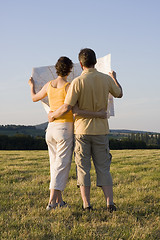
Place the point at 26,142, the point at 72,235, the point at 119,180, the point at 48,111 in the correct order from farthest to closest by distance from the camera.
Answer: the point at 26,142 < the point at 119,180 < the point at 48,111 < the point at 72,235

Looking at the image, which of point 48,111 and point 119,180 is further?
point 119,180

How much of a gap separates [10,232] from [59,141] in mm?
1814

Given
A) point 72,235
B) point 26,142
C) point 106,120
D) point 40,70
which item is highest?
point 40,70

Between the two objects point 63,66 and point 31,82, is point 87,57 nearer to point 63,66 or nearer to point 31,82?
point 63,66

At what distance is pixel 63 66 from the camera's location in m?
5.40

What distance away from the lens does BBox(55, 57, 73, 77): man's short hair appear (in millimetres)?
5395

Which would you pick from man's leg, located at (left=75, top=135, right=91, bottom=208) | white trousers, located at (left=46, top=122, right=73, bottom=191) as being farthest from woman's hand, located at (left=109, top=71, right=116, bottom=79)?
man's leg, located at (left=75, top=135, right=91, bottom=208)

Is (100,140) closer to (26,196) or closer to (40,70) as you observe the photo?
(40,70)

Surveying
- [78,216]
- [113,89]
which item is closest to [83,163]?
[78,216]

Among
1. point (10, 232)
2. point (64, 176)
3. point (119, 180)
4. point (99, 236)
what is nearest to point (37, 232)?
point (10, 232)

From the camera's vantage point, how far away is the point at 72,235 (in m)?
4.03

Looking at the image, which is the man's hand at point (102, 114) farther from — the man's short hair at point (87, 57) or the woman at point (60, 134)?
the man's short hair at point (87, 57)

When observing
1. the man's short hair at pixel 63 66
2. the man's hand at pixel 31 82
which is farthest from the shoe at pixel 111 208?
the man's hand at pixel 31 82

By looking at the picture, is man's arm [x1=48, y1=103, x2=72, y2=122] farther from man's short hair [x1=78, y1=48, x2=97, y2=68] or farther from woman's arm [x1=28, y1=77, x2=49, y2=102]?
man's short hair [x1=78, y1=48, x2=97, y2=68]
